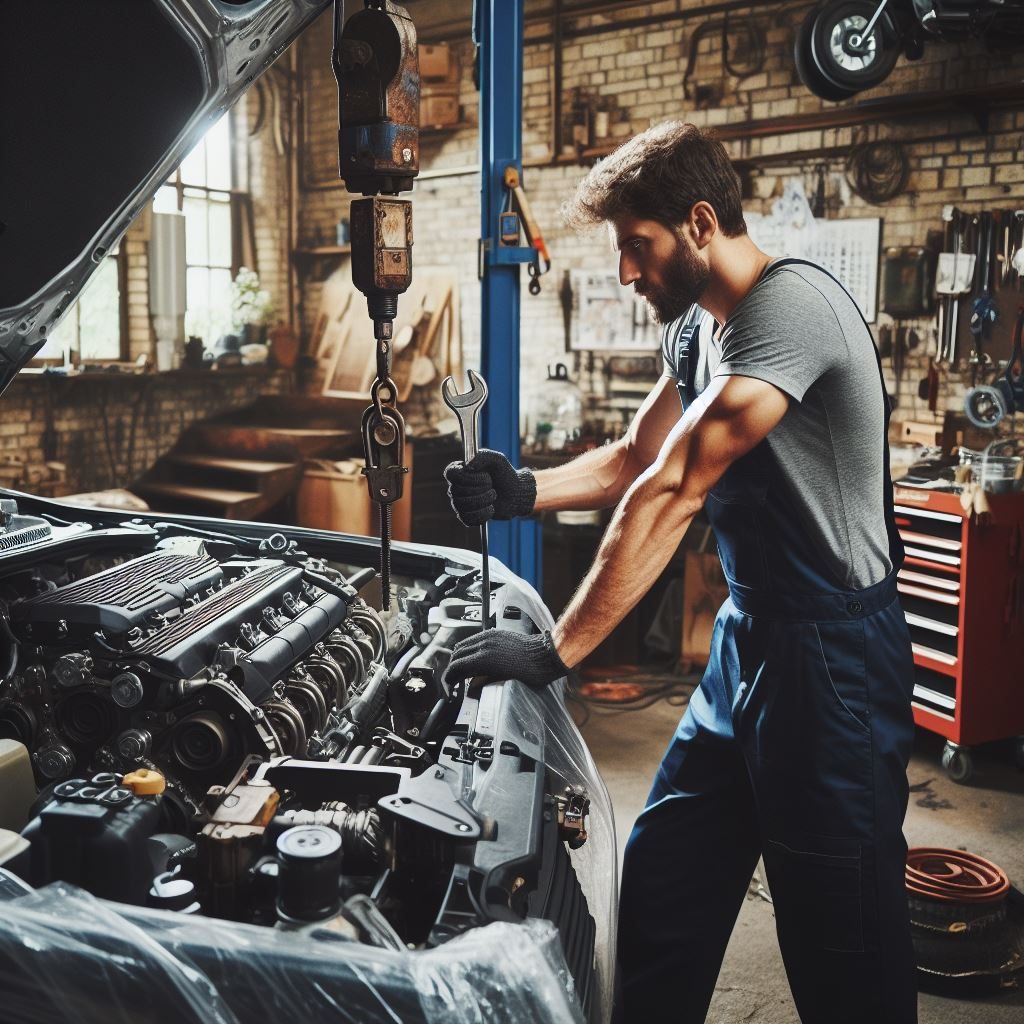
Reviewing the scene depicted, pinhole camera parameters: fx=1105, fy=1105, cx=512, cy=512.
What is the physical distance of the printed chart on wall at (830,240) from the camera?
5582 mm

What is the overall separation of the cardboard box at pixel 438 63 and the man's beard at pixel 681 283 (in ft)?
17.3

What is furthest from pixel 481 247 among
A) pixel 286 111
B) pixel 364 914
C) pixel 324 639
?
pixel 286 111

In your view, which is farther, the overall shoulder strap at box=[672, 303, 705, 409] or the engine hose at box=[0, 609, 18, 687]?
the overall shoulder strap at box=[672, 303, 705, 409]

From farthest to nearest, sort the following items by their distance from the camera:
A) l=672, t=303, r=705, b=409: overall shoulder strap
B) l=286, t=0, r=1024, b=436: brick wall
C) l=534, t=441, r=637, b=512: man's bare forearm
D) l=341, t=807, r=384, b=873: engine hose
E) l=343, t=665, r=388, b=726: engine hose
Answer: l=286, t=0, r=1024, b=436: brick wall, l=534, t=441, r=637, b=512: man's bare forearm, l=672, t=303, r=705, b=409: overall shoulder strap, l=343, t=665, r=388, b=726: engine hose, l=341, t=807, r=384, b=873: engine hose

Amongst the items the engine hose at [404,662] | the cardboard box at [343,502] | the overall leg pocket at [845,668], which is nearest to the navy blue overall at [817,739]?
the overall leg pocket at [845,668]

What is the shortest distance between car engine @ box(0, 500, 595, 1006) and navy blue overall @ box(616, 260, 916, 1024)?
0.35 metres

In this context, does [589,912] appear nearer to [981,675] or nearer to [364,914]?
[364,914]

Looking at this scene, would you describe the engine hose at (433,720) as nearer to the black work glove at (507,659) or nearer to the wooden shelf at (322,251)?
the black work glove at (507,659)

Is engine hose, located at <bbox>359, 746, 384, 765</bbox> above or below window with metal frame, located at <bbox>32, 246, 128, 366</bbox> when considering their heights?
below

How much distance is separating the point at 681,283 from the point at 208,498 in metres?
5.01

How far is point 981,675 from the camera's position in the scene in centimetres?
409

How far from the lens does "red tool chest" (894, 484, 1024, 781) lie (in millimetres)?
4059

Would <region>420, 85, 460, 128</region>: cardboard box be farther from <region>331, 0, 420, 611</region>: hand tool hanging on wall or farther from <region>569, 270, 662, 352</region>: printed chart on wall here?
<region>331, 0, 420, 611</region>: hand tool hanging on wall

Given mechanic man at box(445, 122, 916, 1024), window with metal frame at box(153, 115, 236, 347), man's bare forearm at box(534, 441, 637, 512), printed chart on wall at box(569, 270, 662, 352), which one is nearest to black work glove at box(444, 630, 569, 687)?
mechanic man at box(445, 122, 916, 1024)
